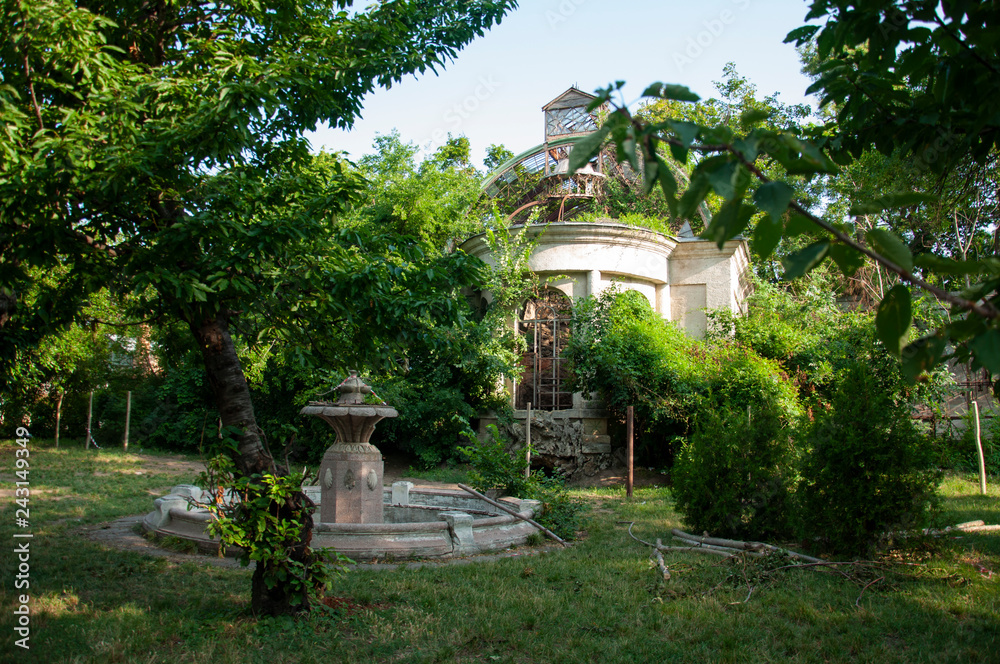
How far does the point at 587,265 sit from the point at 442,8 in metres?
10.6

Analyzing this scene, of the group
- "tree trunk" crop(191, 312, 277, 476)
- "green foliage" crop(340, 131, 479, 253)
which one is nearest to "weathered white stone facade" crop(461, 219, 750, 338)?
"green foliage" crop(340, 131, 479, 253)

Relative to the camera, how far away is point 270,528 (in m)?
4.62

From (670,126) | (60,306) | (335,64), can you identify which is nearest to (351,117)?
(335,64)

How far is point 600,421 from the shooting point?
1583 centimetres

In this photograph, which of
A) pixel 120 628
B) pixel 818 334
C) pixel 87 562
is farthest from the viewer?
pixel 818 334

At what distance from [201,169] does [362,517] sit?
5098 millimetres

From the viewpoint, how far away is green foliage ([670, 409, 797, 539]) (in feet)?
25.4

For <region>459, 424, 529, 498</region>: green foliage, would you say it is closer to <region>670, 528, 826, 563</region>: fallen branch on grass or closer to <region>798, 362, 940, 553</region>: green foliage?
<region>670, 528, 826, 563</region>: fallen branch on grass

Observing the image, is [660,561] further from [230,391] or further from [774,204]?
[774,204]

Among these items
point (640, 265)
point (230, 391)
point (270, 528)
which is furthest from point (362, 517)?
point (640, 265)

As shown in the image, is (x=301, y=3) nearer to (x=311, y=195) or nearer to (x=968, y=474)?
(x=311, y=195)

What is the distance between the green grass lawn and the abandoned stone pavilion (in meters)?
7.86

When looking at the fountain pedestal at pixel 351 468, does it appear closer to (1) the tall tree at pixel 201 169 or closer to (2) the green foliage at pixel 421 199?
(1) the tall tree at pixel 201 169

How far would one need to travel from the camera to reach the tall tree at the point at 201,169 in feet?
13.4
